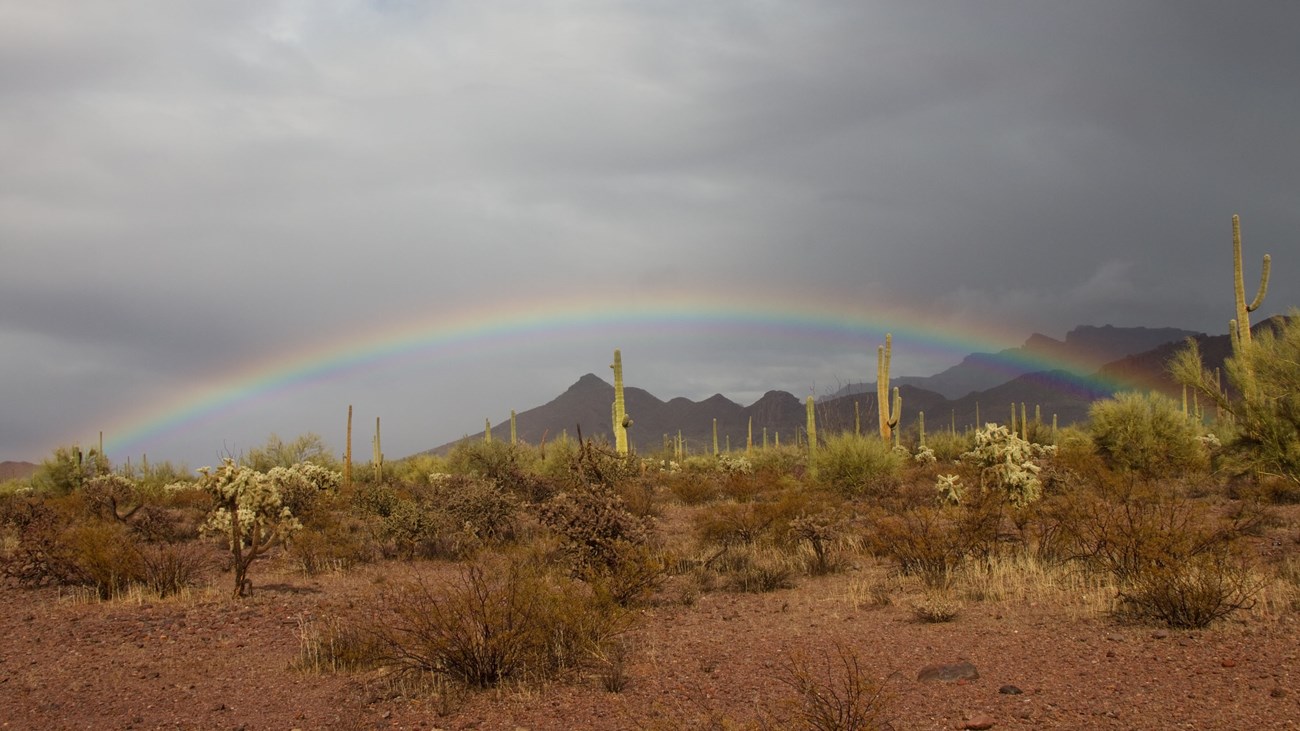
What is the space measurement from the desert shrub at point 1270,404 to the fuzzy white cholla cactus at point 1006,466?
11.4 feet

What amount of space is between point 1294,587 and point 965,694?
5306 mm

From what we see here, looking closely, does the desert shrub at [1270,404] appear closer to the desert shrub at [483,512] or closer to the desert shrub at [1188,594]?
the desert shrub at [1188,594]

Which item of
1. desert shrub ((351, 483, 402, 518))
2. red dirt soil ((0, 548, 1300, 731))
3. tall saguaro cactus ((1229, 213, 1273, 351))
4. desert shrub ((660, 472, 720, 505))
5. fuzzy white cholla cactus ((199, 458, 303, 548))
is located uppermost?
tall saguaro cactus ((1229, 213, 1273, 351))

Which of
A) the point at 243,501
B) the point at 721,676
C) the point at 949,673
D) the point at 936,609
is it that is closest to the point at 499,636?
the point at 721,676

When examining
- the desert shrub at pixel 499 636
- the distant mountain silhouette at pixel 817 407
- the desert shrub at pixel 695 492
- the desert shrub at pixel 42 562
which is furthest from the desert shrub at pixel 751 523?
the distant mountain silhouette at pixel 817 407

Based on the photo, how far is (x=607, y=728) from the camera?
257 inches

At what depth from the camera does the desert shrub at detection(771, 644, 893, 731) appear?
564 cm

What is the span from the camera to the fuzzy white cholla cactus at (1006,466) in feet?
54.6

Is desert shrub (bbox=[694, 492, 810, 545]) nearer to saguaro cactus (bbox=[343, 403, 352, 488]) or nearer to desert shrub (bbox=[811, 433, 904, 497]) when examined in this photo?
desert shrub (bbox=[811, 433, 904, 497])

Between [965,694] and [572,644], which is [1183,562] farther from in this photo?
[572,644]

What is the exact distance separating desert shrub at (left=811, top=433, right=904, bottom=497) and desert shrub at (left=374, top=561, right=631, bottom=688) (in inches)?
655

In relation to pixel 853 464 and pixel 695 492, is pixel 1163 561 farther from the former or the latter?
pixel 695 492

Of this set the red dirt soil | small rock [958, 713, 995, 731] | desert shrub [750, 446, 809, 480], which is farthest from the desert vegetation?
desert shrub [750, 446, 809, 480]

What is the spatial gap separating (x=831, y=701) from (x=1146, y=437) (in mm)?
23078
